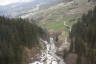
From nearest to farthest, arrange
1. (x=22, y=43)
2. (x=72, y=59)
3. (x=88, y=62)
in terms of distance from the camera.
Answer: (x=88, y=62), (x=72, y=59), (x=22, y=43)

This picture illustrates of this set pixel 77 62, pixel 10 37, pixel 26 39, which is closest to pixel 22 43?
pixel 26 39

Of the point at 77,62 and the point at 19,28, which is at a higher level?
the point at 19,28

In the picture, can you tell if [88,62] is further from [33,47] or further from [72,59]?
[33,47]

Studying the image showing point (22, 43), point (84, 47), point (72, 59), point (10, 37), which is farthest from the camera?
point (22, 43)

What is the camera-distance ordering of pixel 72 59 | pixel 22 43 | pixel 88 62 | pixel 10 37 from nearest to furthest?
pixel 88 62
pixel 72 59
pixel 10 37
pixel 22 43

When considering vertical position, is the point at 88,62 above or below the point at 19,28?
below

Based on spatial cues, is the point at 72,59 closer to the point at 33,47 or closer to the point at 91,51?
the point at 91,51

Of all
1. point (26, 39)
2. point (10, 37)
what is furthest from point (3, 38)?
point (26, 39)

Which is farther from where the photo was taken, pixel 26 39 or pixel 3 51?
pixel 26 39

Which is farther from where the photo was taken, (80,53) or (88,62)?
(80,53)
